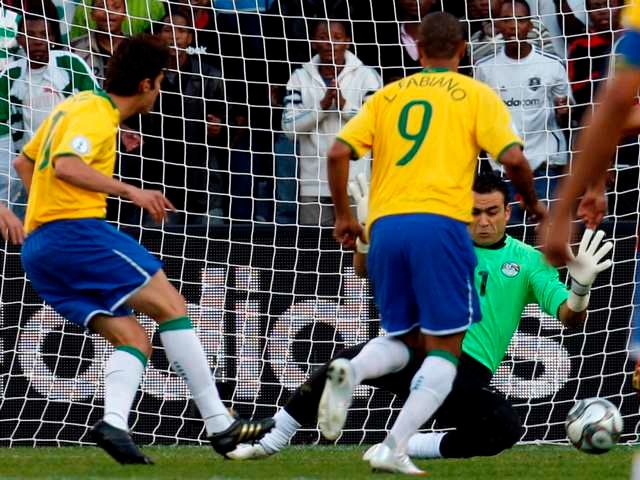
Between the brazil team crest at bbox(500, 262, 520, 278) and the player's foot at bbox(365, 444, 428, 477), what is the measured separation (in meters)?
1.49

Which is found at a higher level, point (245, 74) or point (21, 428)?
point (245, 74)

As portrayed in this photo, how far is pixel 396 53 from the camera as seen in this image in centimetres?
930

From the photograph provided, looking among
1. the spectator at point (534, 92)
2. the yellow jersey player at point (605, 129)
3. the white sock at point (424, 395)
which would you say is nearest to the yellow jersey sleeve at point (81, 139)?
the white sock at point (424, 395)

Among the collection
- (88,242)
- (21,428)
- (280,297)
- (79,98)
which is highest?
(79,98)

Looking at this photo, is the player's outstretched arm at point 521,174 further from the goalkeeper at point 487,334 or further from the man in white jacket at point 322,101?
the man in white jacket at point 322,101

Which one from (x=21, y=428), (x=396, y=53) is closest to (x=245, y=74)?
(x=396, y=53)

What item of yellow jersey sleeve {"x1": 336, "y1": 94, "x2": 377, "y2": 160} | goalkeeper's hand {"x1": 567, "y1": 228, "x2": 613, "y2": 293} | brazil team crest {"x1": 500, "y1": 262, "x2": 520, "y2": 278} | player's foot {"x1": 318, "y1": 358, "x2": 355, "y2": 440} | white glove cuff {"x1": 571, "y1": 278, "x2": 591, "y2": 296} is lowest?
player's foot {"x1": 318, "y1": 358, "x2": 355, "y2": 440}

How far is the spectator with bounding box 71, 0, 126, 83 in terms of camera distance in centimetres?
904

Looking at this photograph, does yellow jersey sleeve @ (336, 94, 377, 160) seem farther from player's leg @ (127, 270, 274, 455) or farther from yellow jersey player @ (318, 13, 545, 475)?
player's leg @ (127, 270, 274, 455)

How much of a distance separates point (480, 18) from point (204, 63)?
5.83 feet

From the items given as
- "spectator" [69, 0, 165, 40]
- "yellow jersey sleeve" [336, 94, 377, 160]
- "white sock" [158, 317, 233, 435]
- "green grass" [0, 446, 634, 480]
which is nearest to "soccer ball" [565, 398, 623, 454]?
"green grass" [0, 446, 634, 480]

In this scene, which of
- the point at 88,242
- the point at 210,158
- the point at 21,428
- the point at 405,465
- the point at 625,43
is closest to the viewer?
the point at 625,43

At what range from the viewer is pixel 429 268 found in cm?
548

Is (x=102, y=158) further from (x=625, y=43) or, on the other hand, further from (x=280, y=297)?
(x=625, y=43)
